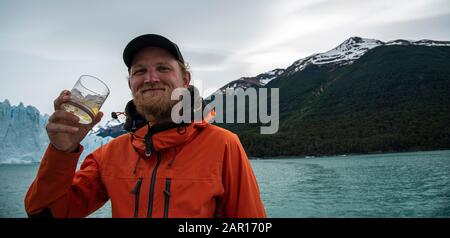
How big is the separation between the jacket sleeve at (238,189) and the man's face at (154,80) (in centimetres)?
41

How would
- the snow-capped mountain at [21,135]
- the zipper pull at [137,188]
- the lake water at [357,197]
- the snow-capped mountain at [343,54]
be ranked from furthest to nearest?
1. the snow-capped mountain at [343,54]
2. the snow-capped mountain at [21,135]
3. the lake water at [357,197]
4. the zipper pull at [137,188]

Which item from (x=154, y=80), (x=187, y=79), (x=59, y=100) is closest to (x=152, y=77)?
(x=154, y=80)

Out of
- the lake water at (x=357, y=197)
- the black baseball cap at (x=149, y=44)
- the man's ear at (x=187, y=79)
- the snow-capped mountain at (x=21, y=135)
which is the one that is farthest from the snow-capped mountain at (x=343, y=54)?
the black baseball cap at (x=149, y=44)

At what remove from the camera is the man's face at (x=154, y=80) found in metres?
1.61

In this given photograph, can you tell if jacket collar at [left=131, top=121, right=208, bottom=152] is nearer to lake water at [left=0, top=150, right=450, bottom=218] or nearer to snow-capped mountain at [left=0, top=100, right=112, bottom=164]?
lake water at [left=0, top=150, right=450, bottom=218]

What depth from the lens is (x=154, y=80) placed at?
161cm

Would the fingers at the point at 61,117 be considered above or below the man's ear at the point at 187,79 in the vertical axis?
below

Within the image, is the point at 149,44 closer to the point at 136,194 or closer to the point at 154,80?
the point at 154,80

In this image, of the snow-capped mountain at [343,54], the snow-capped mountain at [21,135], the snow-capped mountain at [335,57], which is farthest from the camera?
the snow-capped mountain at [343,54]

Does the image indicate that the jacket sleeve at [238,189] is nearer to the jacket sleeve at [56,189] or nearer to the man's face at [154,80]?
the man's face at [154,80]

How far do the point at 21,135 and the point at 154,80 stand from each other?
148 feet
